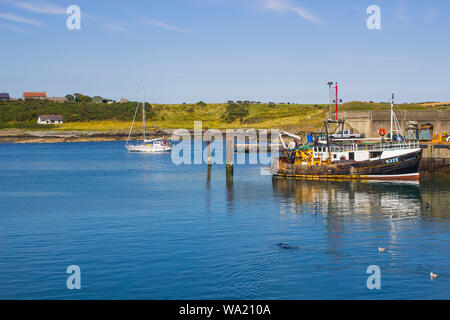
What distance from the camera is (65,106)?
191 m

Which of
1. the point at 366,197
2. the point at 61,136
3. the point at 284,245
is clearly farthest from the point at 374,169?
the point at 61,136

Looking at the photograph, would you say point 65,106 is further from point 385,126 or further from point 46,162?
point 385,126

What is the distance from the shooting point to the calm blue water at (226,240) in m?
21.8

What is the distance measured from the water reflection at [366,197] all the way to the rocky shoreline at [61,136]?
102482 millimetres

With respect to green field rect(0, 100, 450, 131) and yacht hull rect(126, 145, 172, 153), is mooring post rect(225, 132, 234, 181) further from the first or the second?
green field rect(0, 100, 450, 131)

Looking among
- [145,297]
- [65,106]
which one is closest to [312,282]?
[145,297]

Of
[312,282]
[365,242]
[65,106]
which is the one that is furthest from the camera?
[65,106]

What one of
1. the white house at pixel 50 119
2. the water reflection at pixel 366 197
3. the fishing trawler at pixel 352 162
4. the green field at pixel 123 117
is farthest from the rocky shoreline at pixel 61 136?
the water reflection at pixel 366 197

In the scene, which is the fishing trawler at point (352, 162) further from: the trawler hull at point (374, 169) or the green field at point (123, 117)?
the green field at point (123, 117)

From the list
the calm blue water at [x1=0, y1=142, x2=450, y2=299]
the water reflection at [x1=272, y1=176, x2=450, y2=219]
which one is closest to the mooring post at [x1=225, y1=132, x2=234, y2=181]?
the calm blue water at [x1=0, y1=142, x2=450, y2=299]

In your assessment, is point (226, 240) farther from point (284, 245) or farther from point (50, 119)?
point (50, 119)

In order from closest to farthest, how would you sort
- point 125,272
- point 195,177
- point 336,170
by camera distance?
Answer: point 125,272, point 336,170, point 195,177
